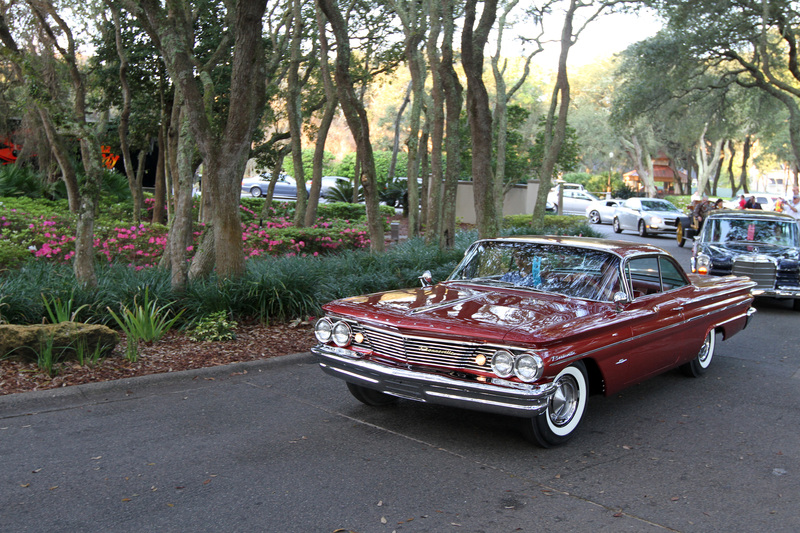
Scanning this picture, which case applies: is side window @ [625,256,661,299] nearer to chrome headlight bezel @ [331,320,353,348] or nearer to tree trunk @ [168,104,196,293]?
chrome headlight bezel @ [331,320,353,348]

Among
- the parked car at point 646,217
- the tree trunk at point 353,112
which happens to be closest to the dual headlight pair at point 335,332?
the tree trunk at point 353,112

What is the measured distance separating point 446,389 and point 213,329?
4081 mm

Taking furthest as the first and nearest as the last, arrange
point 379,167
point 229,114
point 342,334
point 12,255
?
point 379,167
point 12,255
point 229,114
point 342,334

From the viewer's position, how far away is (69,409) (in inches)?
237

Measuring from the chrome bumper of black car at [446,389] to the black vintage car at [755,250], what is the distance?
25.1ft

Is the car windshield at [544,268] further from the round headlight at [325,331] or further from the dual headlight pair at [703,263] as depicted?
the dual headlight pair at [703,263]

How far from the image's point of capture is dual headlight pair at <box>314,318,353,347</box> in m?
5.62

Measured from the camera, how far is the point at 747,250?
12273 millimetres

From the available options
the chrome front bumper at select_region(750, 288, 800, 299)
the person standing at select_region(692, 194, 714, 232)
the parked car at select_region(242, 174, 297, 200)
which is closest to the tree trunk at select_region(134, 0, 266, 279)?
the chrome front bumper at select_region(750, 288, 800, 299)

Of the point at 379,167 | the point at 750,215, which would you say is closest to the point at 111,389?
the point at 750,215

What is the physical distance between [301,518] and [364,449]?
1.16 meters

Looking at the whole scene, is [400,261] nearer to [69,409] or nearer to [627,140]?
[69,409]

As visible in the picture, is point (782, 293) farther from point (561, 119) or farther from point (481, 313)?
point (561, 119)

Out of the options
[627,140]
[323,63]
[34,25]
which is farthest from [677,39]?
[627,140]
